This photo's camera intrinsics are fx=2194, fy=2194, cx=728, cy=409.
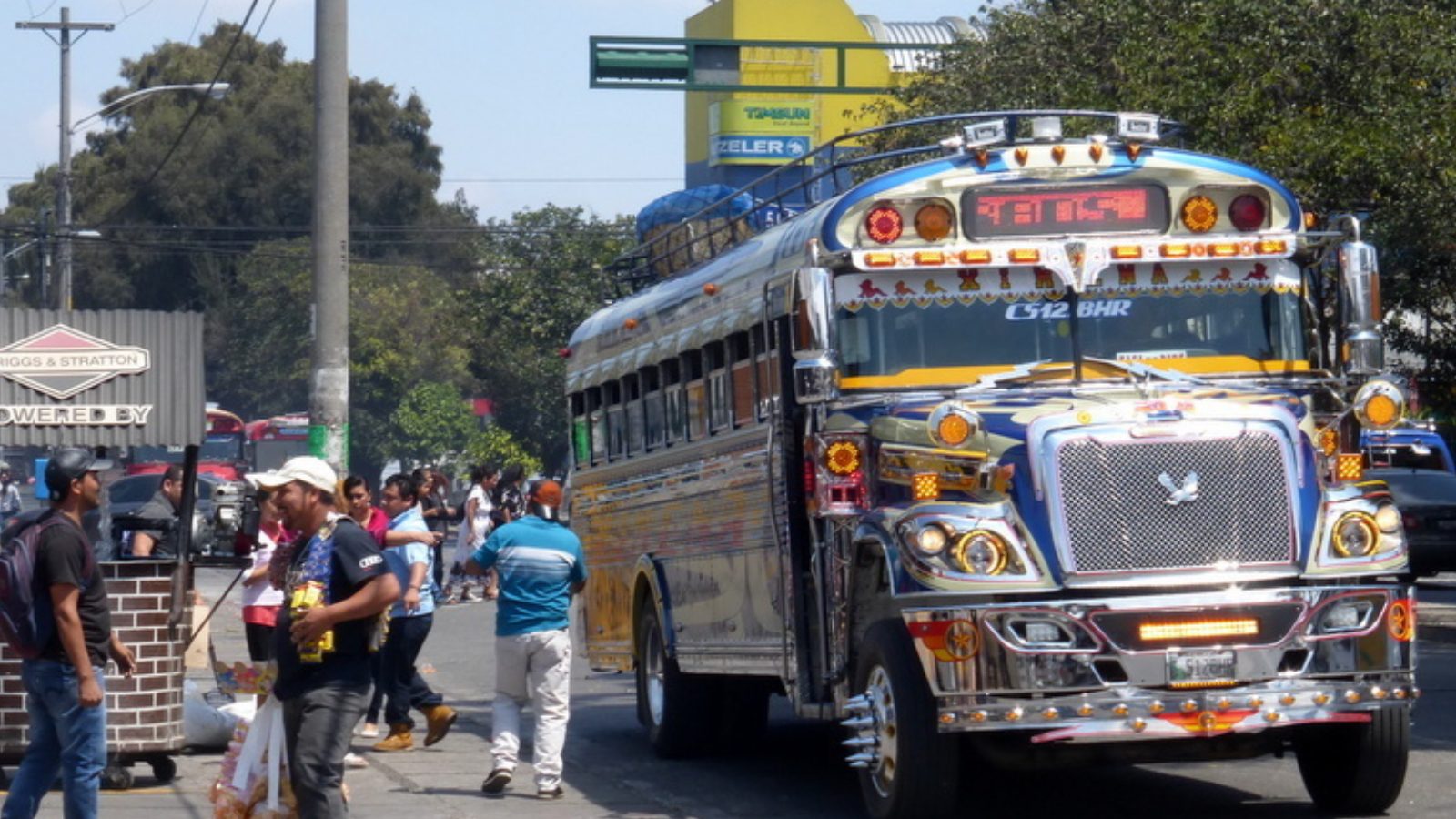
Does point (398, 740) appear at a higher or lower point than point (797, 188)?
lower

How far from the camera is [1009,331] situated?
388 inches

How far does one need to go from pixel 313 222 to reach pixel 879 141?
14.1m

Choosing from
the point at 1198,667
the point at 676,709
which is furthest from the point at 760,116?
the point at 1198,667

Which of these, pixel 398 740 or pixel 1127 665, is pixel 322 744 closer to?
pixel 1127 665

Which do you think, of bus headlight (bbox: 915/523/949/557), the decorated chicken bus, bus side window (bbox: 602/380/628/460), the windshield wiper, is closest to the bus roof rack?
the decorated chicken bus

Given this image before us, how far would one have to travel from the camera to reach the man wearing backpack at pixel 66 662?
8344mm

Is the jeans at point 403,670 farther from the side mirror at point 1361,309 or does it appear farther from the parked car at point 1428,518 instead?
the parked car at point 1428,518

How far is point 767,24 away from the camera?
5166 centimetres

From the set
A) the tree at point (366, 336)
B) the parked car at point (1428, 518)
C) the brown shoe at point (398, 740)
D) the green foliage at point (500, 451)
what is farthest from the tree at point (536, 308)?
the brown shoe at point (398, 740)

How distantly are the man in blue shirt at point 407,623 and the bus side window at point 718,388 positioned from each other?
227 cm

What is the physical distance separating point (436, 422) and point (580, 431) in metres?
47.8

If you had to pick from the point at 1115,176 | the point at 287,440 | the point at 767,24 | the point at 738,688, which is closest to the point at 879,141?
the point at 738,688

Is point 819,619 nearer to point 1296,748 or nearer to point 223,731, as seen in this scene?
point 1296,748

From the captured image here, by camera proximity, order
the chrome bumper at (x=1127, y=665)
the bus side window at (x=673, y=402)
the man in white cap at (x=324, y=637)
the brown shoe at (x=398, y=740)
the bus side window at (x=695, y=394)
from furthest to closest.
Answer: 1. the brown shoe at (x=398, y=740)
2. the bus side window at (x=673, y=402)
3. the bus side window at (x=695, y=394)
4. the chrome bumper at (x=1127, y=665)
5. the man in white cap at (x=324, y=637)
